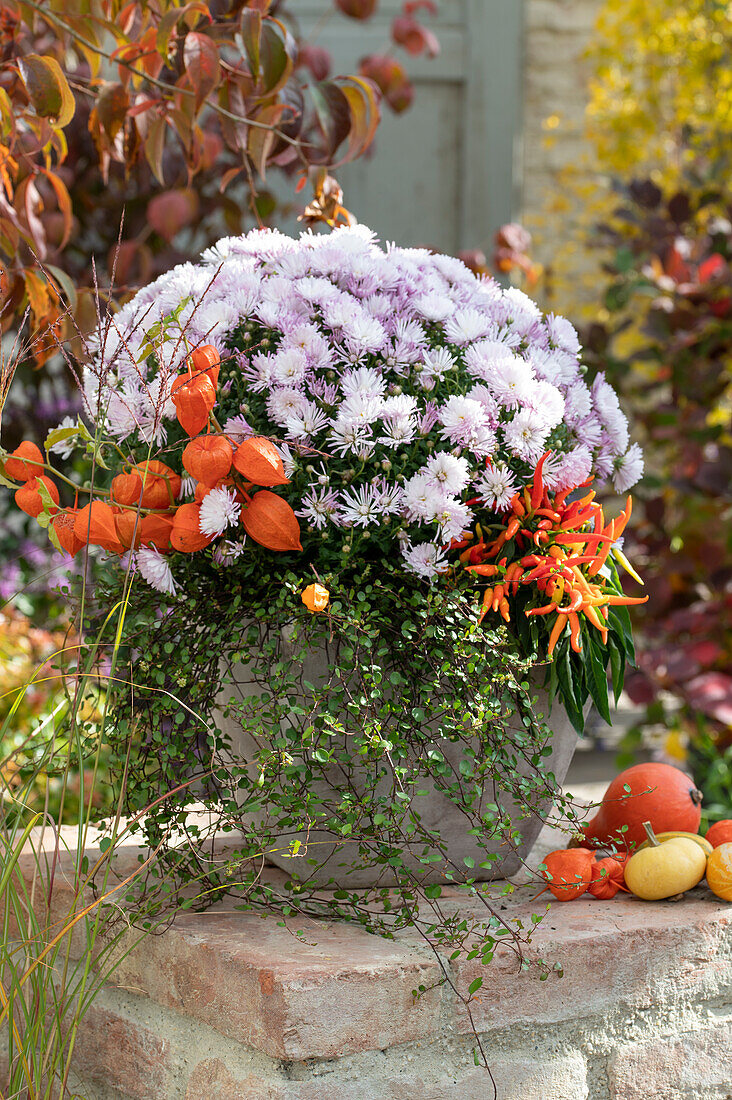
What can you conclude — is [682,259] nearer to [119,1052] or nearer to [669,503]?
[669,503]

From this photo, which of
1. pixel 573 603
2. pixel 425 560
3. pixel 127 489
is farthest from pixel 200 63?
pixel 573 603

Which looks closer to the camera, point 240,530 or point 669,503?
point 240,530

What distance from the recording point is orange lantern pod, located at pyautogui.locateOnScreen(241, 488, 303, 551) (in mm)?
958

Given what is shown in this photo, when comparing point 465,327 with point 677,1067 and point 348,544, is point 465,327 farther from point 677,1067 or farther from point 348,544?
point 677,1067

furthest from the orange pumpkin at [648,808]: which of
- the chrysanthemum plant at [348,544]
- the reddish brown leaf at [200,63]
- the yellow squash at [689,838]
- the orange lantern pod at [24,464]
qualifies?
the reddish brown leaf at [200,63]

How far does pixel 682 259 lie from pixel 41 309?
1922 mm

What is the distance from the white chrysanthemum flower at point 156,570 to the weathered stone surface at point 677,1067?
2.07 feet

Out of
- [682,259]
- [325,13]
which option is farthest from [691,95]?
[325,13]

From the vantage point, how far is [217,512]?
0.95m

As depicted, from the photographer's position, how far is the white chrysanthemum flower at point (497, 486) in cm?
102

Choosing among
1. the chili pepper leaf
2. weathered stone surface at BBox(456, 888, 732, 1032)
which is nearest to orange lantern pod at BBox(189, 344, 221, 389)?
the chili pepper leaf

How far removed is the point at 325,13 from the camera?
321 centimetres

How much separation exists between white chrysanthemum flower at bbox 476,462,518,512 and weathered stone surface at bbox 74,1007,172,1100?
1.97ft

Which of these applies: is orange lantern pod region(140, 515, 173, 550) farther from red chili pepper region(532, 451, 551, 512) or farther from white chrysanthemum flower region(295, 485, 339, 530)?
red chili pepper region(532, 451, 551, 512)
